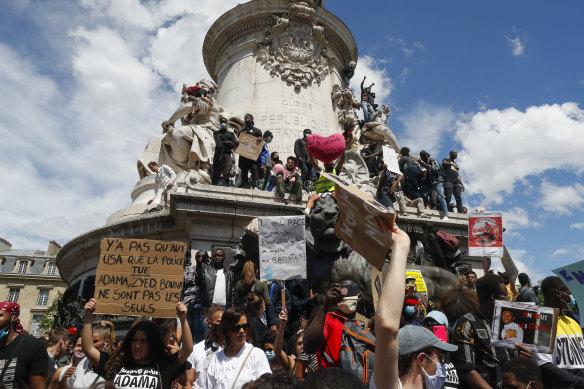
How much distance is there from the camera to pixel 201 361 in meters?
4.41

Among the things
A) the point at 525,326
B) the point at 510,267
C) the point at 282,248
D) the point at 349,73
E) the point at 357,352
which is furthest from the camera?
the point at 349,73

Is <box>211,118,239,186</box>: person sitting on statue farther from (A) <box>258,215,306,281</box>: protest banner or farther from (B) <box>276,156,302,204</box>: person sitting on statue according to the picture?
(A) <box>258,215,306,281</box>: protest banner

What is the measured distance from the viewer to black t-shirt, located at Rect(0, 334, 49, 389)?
3590 millimetres

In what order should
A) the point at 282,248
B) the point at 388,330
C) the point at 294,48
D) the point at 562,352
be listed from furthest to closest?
the point at 294,48 → the point at 282,248 → the point at 562,352 → the point at 388,330

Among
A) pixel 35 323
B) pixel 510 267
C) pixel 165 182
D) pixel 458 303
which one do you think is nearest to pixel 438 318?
pixel 458 303

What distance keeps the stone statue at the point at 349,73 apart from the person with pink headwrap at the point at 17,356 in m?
17.1

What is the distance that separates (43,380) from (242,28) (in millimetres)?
16174

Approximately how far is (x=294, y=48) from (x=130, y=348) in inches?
596

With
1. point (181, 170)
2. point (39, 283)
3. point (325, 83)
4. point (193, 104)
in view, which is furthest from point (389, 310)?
point (39, 283)

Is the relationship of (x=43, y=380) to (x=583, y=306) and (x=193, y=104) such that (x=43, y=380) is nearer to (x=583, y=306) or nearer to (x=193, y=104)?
(x=583, y=306)

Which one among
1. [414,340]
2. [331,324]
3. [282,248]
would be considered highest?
[282,248]

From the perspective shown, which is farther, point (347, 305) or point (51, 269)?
point (51, 269)

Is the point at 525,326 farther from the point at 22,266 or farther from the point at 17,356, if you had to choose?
the point at 22,266

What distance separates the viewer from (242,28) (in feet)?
58.6
